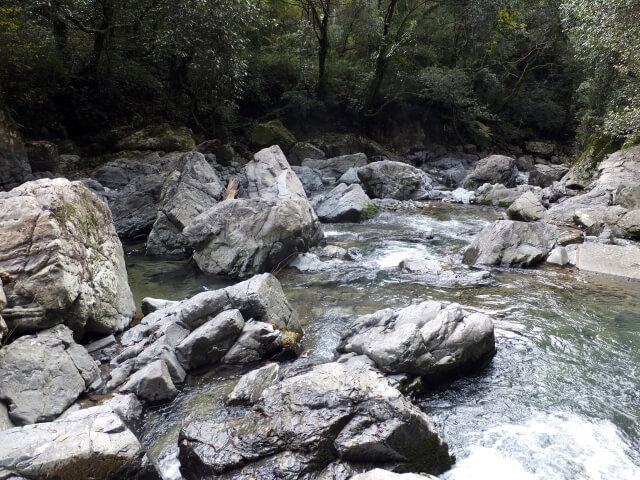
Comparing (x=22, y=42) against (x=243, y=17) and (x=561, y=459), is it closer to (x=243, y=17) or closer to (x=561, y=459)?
(x=243, y=17)

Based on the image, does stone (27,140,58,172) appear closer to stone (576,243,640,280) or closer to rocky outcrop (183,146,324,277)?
rocky outcrop (183,146,324,277)

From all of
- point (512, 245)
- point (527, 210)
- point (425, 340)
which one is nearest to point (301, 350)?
point (425, 340)

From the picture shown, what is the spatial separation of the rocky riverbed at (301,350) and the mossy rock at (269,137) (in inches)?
475

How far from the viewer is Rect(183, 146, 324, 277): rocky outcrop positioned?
→ 27.7 feet

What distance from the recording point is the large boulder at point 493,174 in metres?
18.6

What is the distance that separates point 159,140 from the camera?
1822 cm

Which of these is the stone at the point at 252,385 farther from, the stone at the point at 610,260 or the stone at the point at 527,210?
the stone at the point at 527,210

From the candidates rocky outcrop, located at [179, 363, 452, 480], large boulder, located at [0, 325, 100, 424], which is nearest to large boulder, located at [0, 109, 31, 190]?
large boulder, located at [0, 325, 100, 424]

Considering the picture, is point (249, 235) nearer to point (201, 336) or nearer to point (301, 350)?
point (301, 350)

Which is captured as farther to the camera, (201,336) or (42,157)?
(42,157)

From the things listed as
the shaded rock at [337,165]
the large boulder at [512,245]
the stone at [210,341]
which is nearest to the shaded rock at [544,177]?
the shaded rock at [337,165]

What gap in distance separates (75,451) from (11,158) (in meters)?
12.8

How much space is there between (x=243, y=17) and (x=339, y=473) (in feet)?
43.3

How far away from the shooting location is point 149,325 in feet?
19.0
